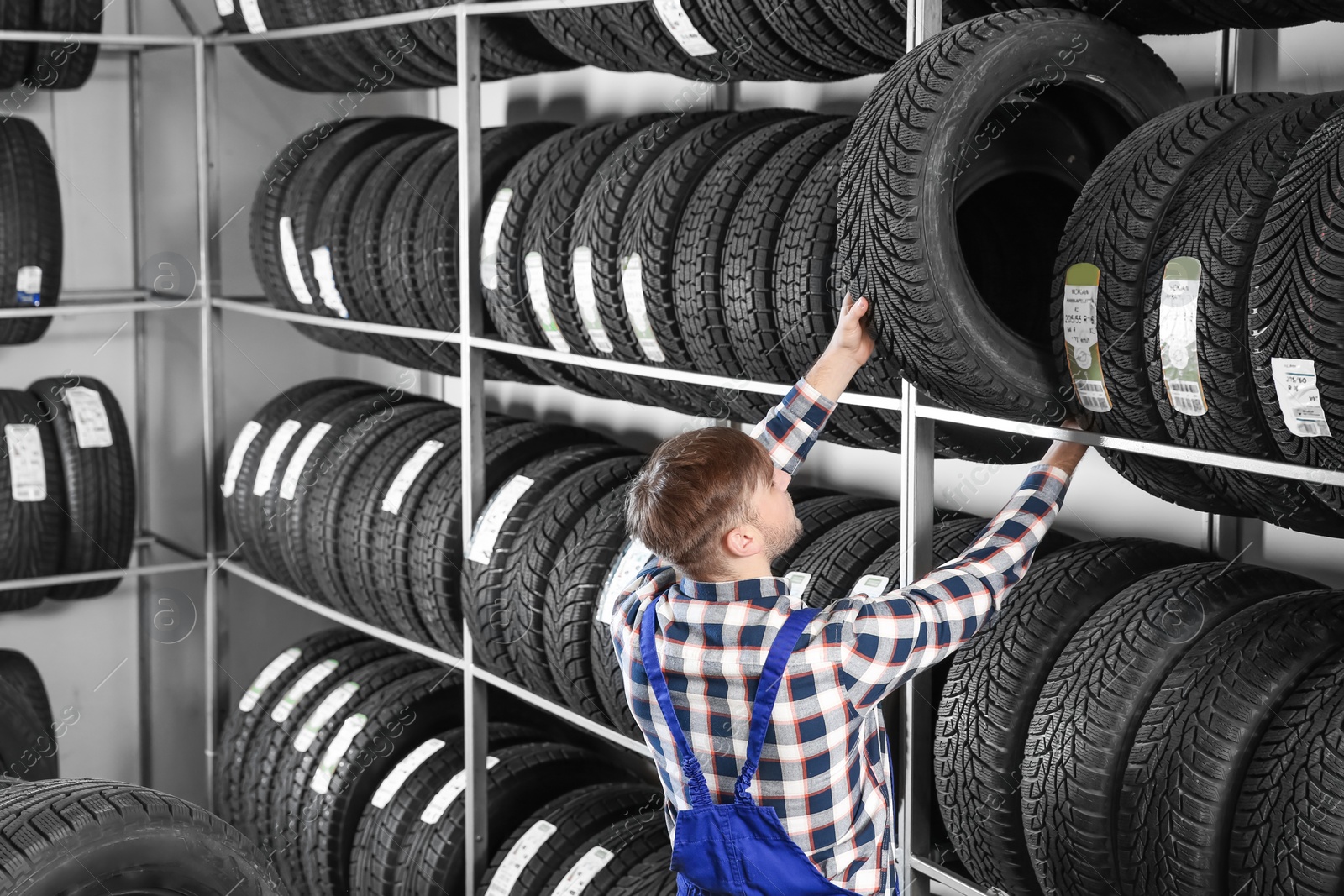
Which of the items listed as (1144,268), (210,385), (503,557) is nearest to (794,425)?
(1144,268)

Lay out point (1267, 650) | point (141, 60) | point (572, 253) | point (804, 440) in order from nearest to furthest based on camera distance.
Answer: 1. point (1267, 650)
2. point (804, 440)
3. point (572, 253)
4. point (141, 60)

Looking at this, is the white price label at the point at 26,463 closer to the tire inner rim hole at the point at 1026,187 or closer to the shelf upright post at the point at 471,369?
the shelf upright post at the point at 471,369

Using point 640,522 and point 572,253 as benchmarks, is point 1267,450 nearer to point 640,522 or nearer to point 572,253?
point 640,522

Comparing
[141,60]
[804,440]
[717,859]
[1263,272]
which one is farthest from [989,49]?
[141,60]

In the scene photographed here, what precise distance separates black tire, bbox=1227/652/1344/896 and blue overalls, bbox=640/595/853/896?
57 centimetres

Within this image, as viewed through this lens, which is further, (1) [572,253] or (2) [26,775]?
(2) [26,775]

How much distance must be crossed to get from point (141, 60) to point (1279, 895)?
465cm

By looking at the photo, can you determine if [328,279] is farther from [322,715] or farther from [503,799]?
[503,799]

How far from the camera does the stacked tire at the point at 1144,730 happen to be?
1.92 meters

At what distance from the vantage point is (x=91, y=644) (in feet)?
16.9

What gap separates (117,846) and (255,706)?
1.99m

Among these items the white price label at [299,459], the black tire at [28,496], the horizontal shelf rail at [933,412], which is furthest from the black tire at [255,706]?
the horizontal shelf rail at [933,412]

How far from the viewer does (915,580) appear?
2395 millimetres

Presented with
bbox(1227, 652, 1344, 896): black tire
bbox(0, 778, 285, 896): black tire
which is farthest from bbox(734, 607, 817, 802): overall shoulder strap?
bbox(0, 778, 285, 896): black tire
